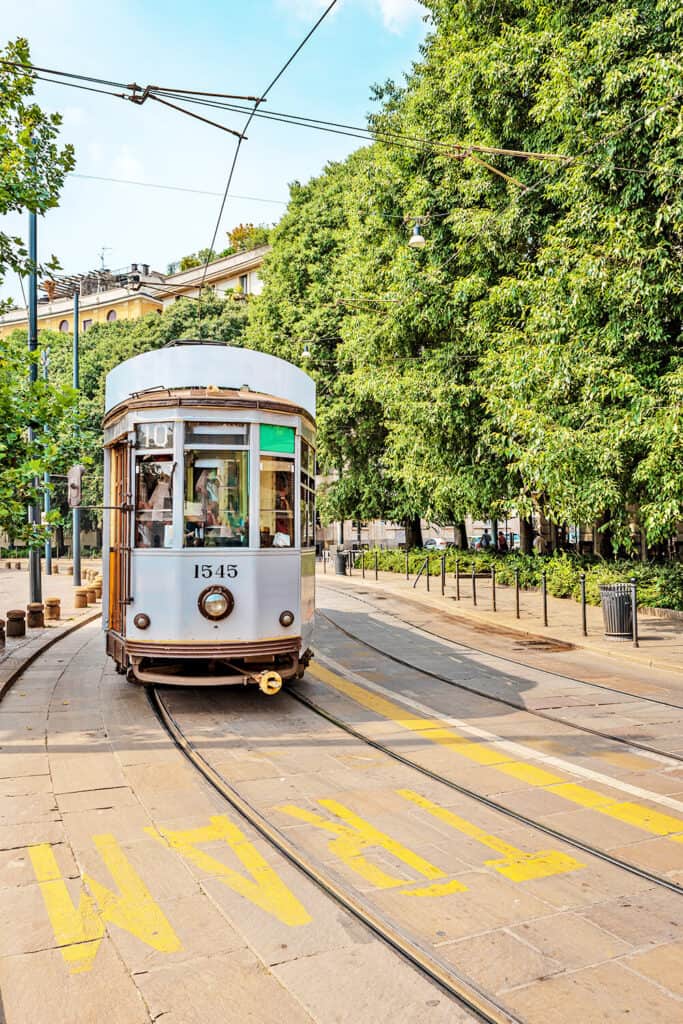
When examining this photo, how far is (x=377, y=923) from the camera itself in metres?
4.31

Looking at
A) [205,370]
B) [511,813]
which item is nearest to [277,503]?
[205,370]

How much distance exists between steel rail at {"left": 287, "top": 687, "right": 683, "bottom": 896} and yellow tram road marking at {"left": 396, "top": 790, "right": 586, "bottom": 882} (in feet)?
0.66

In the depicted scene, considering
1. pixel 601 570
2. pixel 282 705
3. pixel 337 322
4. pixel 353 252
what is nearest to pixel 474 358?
pixel 601 570

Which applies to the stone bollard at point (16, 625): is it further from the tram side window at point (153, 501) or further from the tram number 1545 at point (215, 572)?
the tram number 1545 at point (215, 572)

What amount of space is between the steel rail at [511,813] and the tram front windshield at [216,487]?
2.24 meters

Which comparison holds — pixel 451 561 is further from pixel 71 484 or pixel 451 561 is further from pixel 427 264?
pixel 71 484

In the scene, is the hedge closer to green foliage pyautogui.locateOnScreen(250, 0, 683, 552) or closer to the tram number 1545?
green foliage pyautogui.locateOnScreen(250, 0, 683, 552)

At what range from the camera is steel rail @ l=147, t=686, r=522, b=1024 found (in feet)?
11.8

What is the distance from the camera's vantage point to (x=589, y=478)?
616 inches

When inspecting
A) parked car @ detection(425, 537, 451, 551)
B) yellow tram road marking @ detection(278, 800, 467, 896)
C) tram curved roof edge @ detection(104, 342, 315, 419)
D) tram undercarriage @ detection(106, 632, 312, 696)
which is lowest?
yellow tram road marking @ detection(278, 800, 467, 896)

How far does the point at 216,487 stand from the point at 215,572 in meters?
0.88

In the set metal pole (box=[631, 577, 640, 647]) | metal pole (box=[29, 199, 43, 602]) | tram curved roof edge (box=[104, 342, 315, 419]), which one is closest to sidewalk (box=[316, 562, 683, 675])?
metal pole (box=[631, 577, 640, 647])

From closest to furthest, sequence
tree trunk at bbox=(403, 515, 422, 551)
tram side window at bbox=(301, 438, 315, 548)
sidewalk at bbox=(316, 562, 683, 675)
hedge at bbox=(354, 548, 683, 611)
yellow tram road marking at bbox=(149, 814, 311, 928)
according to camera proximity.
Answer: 1. yellow tram road marking at bbox=(149, 814, 311, 928)
2. tram side window at bbox=(301, 438, 315, 548)
3. sidewalk at bbox=(316, 562, 683, 675)
4. hedge at bbox=(354, 548, 683, 611)
5. tree trunk at bbox=(403, 515, 422, 551)

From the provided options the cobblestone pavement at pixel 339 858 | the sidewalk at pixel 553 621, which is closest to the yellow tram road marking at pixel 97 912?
the cobblestone pavement at pixel 339 858
